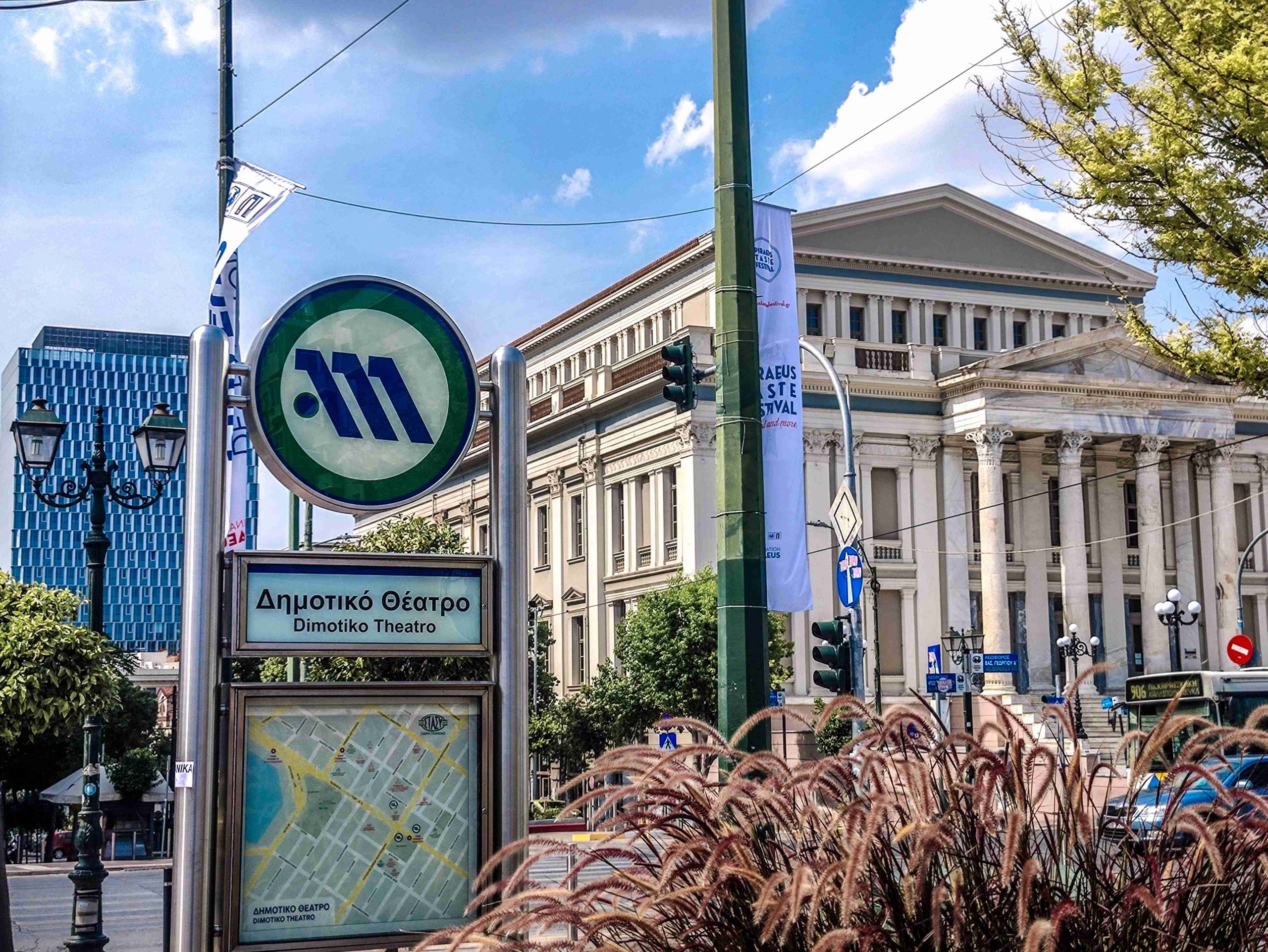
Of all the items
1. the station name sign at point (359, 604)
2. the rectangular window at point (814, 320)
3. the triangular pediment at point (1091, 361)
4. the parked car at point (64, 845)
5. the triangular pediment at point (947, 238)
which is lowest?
the parked car at point (64, 845)

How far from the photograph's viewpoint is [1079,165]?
564 inches

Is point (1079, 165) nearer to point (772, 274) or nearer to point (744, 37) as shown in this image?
point (772, 274)

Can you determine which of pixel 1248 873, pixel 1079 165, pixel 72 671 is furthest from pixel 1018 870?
pixel 72 671

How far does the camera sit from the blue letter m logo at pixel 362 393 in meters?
7.17

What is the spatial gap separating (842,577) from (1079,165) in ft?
43.6

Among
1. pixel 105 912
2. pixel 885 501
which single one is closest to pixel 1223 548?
pixel 885 501

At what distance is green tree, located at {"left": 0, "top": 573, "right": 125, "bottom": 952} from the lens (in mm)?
18219

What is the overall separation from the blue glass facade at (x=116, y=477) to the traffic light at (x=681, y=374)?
135 metres

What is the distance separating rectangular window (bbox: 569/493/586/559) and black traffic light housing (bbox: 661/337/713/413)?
4780 cm

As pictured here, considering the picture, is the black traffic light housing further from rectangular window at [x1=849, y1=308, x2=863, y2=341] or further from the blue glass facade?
the blue glass facade

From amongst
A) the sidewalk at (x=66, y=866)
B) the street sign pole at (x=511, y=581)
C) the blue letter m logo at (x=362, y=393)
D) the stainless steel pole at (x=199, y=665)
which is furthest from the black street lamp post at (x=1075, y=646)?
the stainless steel pole at (x=199, y=665)

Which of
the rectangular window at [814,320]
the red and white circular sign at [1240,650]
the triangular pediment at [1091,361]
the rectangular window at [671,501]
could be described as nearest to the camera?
the red and white circular sign at [1240,650]

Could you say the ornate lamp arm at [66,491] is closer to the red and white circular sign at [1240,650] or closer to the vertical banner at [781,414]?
the vertical banner at [781,414]

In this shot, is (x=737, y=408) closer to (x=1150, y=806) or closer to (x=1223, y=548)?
(x=1150, y=806)
